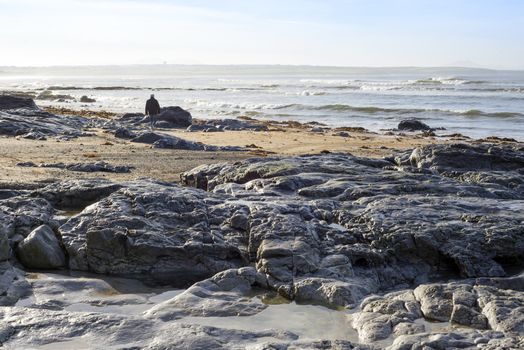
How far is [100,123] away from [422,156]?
1723 cm

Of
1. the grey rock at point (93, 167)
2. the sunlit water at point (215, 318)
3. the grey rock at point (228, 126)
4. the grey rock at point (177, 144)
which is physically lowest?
the grey rock at point (228, 126)

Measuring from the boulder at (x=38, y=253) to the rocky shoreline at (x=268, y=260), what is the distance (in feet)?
0.05

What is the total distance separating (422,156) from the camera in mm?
11320

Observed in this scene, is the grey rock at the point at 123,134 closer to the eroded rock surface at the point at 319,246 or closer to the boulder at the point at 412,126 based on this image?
the eroded rock surface at the point at 319,246

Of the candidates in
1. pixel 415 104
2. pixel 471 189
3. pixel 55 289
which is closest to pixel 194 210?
pixel 55 289

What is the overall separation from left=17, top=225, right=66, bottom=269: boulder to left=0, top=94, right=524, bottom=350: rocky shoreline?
15 mm

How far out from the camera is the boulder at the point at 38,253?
6914 mm

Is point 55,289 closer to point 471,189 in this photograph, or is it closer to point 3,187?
point 3,187

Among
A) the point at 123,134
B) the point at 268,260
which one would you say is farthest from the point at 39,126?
the point at 268,260

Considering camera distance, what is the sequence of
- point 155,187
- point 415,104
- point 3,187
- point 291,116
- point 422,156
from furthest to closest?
point 415,104 → point 291,116 → point 422,156 → point 3,187 → point 155,187

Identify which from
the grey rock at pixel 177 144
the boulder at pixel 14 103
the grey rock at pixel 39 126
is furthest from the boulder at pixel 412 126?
the boulder at pixel 14 103

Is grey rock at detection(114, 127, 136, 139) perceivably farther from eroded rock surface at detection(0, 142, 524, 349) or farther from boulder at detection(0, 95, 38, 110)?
eroded rock surface at detection(0, 142, 524, 349)

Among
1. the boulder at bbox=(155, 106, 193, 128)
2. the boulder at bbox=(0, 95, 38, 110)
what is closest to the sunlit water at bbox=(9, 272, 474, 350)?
the boulder at bbox=(155, 106, 193, 128)

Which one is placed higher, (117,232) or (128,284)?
(117,232)
